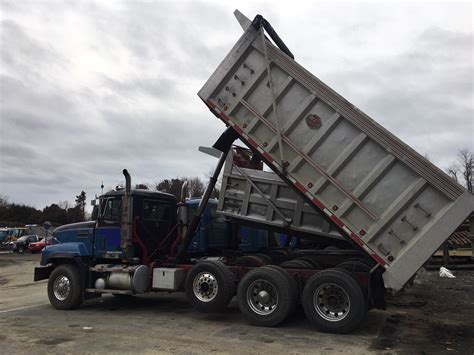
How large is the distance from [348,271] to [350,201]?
3.94ft

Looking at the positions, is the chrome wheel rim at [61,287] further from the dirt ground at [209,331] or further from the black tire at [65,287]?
the dirt ground at [209,331]

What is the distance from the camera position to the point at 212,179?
918 cm

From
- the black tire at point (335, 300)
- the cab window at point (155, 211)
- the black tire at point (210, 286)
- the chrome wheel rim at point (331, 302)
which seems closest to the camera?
the black tire at point (335, 300)

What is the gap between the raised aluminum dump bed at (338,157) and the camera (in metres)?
6.39

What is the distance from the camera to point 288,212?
27.7 feet

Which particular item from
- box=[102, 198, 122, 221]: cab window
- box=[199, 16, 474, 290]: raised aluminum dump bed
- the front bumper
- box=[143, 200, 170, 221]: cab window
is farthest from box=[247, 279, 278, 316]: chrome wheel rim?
the front bumper

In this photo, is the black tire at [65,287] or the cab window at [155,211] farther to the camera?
the cab window at [155,211]

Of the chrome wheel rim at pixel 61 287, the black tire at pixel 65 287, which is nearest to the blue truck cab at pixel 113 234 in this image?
the black tire at pixel 65 287

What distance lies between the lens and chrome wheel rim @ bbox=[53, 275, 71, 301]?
31.3ft

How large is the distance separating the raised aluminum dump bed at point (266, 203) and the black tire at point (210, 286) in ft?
4.03

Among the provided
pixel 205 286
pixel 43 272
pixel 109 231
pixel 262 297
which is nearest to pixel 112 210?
pixel 109 231

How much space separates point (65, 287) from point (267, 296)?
16.0ft

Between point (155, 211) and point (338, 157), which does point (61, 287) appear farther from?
point (338, 157)

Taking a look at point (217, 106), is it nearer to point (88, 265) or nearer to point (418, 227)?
point (418, 227)
